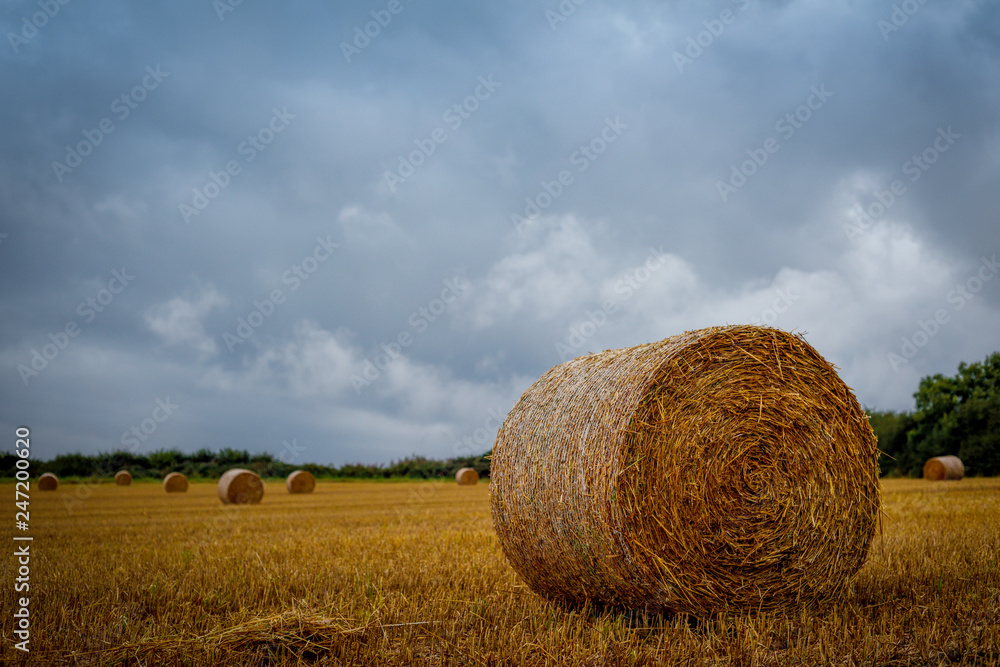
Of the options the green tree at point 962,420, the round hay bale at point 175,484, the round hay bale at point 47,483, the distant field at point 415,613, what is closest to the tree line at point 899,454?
the green tree at point 962,420

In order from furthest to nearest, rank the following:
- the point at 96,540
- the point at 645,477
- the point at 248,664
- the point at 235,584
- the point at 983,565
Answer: the point at 96,540 < the point at 983,565 < the point at 235,584 < the point at 645,477 < the point at 248,664

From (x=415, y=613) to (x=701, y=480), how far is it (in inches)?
89.0

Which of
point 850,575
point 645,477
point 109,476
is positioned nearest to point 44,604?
point 645,477

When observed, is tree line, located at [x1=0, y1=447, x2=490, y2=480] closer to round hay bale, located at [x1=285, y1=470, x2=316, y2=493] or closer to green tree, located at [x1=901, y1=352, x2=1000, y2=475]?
round hay bale, located at [x1=285, y1=470, x2=316, y2=493]

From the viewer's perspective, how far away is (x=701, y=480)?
5242mm

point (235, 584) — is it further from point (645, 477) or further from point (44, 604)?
point (645, 477)

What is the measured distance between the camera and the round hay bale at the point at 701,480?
509cm

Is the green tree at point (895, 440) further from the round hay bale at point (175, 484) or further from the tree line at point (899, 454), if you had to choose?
the round hay bale at point (175, 484)

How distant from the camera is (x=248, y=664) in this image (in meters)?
4.18

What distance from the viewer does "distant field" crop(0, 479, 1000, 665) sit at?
14.2 ft

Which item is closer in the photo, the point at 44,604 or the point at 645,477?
the point at 645,477

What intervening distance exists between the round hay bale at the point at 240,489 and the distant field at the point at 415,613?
8.19m

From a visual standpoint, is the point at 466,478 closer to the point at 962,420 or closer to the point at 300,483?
the point at 300,483

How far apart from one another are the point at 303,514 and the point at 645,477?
1088 cm
